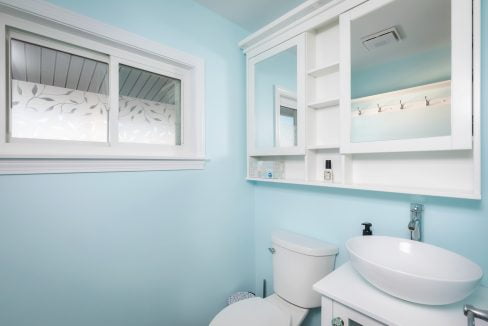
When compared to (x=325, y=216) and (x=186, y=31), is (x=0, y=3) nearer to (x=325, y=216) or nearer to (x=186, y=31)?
(x=186, y=31)

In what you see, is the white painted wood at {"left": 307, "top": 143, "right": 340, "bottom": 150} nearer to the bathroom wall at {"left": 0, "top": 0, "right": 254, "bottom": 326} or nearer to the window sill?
the bathroom wall at {"left": 0, "top": 0, "right": 254, "bottom": 326}

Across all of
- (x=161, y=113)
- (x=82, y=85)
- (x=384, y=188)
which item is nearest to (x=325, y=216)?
(x=384, y=188)

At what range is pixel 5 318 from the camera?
96cm

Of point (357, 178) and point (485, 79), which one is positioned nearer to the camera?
point (485, 79)

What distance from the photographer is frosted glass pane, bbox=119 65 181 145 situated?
140cm

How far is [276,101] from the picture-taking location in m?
1.64

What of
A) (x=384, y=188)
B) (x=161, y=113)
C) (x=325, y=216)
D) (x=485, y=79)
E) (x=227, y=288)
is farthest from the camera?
(x=227, y=288)

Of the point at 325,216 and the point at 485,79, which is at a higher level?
the point at 485,79

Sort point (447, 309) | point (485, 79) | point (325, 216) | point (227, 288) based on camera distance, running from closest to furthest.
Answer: point (447, 309)
point (485, 79)
point (325, 216)
point (227, 288)

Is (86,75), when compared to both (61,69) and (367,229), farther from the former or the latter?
(367,229)

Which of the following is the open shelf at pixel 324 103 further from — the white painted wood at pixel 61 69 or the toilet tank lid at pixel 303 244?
the white painted wood at pixel 61 69

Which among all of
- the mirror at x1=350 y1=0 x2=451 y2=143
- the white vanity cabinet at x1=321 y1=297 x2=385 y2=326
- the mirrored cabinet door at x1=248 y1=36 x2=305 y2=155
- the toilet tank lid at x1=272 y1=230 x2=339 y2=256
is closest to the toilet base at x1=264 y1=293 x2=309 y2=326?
the toilet tank lid at x1=272 y1=230 x2=339 y2=256

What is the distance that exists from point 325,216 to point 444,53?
1001 millimetres

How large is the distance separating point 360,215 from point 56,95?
70.3 inches
